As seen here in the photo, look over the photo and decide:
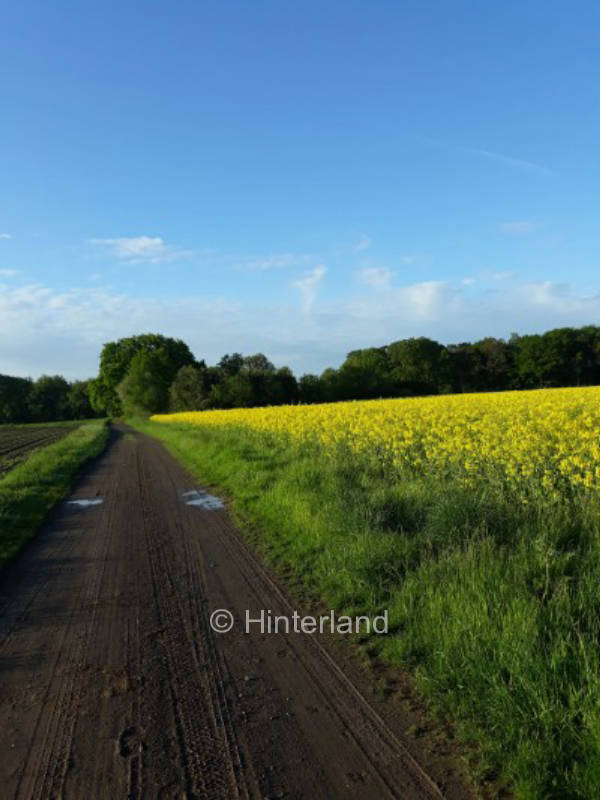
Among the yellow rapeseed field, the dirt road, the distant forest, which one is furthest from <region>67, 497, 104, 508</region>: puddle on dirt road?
the distant forest

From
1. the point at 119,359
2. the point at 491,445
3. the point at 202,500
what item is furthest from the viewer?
the point at 119,359

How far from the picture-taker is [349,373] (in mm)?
72250

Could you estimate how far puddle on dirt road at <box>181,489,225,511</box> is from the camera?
9.72 meters

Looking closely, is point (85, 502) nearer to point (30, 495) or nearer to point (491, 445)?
point (30, 495)

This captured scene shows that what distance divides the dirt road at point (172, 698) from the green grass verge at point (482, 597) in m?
0.48

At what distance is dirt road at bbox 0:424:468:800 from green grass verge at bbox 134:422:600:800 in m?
0.48

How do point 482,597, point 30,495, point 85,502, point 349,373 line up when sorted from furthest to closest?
point 349,373
point 30,495
point 85,502
point 482,597

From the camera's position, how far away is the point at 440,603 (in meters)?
4.03

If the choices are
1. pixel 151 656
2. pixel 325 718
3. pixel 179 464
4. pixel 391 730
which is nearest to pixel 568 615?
pixel 391 730

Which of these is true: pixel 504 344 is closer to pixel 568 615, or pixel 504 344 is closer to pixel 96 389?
pixel 96 389

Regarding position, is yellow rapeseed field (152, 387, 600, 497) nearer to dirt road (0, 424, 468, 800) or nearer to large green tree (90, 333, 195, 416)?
dirt road (0, 424, 468, 800)

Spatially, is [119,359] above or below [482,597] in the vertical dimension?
above

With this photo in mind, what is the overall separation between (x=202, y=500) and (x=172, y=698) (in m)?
7.00

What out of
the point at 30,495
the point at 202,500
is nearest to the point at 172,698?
the point at 202,500
